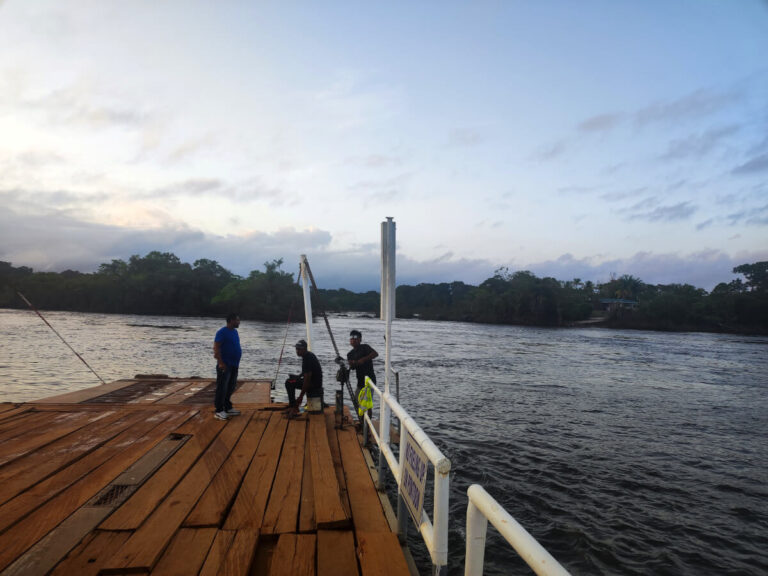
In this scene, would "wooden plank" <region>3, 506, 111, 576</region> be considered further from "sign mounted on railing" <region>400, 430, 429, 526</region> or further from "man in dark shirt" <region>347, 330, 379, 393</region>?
"man in dark shirt" <region>347, 330, 379, 393</region>

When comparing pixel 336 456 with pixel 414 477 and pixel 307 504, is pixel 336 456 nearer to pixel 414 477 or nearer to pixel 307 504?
pixel 307 504

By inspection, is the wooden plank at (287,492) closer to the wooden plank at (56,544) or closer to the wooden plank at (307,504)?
the wooden plank at (307,504)

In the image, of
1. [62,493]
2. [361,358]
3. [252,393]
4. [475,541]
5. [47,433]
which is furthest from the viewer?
[252,393]

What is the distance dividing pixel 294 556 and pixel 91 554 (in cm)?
144

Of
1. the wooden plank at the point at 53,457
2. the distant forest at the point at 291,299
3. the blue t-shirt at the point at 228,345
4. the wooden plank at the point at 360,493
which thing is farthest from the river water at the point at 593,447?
the distant forest at the point at 291,299

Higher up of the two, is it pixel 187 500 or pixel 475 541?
pixel 475 541

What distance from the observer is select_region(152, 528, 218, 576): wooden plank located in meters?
3.20

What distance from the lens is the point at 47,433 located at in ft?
21.4

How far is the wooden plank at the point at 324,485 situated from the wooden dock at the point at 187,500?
0.04 ft

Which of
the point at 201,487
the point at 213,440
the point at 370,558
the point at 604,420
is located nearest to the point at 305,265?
the point at 213,440

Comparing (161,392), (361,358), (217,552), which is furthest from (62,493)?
(161,392)

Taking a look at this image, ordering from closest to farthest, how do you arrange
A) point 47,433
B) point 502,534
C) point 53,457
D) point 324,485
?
1. point 502,534
2. point 324,485
3. point 53,457
4. point 47,433

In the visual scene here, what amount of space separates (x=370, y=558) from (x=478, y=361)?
27700mm

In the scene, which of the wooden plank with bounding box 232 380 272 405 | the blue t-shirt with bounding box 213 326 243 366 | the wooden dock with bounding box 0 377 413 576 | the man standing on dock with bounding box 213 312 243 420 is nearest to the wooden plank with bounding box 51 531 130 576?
the wooden dock with bounding box 0 377 413 576
